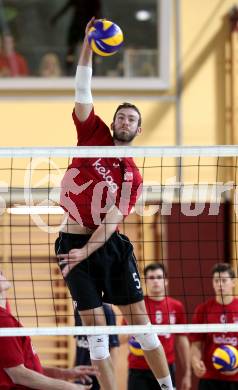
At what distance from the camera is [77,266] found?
24.0 ft

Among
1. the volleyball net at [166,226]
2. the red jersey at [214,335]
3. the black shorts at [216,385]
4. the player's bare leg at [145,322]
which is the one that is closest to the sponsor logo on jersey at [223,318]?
the red jersey at [214,335]

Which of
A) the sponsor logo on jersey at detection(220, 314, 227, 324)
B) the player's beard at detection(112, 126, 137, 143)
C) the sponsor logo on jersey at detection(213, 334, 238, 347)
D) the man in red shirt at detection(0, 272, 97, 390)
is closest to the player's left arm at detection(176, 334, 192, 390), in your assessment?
the sponsor logo on jersey at detection(213, 334, 238, 347)

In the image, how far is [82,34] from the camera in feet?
43.4

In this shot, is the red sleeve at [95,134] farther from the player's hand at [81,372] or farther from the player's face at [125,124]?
the player's hand at [81,372]

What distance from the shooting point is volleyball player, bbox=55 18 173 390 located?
726 cm

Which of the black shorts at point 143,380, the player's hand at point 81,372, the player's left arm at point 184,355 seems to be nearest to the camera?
the player's hand at point 81,372

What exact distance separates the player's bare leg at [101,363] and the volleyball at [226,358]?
2590 millimetres

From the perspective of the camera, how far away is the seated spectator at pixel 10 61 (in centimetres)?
1322

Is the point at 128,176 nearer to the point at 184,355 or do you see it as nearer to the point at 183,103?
the point at 184,355

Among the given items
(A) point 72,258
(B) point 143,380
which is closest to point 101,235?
(A) point 72,258

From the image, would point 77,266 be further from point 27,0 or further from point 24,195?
point 27,0

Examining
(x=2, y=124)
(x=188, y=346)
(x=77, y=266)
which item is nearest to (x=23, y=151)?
(x=77, y=266)

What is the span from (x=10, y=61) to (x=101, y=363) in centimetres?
683

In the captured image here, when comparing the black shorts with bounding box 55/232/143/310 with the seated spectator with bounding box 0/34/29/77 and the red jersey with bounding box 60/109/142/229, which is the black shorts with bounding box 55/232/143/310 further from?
the seated spectator with bounding box 0/34/29/77
